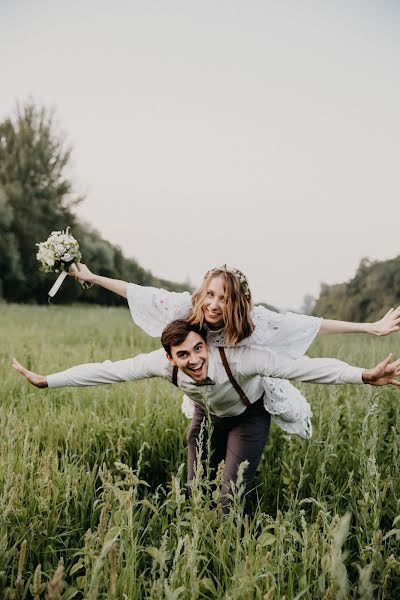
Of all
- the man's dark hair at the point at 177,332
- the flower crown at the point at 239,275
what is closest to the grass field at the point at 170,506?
the man's dark hair at the point at 177,332

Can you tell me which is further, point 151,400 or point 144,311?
point 151,400

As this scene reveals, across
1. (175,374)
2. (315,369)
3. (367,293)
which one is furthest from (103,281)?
(367,293)

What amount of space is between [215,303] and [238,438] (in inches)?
35.5

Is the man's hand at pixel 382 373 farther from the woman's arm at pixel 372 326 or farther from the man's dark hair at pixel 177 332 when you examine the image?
the man's dark hair at pixel 177 332

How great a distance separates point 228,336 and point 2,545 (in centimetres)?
156

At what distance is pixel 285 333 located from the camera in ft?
11.1

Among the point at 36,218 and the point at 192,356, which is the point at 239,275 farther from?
the point at 36,218

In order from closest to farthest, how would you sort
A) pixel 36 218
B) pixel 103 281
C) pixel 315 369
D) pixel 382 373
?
pixel 382 373
pixel 315 369
pixel 103 281
pixel 36 218

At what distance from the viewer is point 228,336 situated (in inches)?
126

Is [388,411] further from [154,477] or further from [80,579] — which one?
[80,579]

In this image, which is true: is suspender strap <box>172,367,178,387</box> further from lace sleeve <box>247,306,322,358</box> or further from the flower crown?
the flower crown

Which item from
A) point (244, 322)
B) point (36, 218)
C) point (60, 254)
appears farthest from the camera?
point (36, 218)

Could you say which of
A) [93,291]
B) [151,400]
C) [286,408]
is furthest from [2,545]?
[93,291]

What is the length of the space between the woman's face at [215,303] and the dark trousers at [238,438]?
0.58 meters
